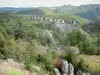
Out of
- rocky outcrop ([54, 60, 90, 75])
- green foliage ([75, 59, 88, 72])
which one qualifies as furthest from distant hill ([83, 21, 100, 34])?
rocky outcrop ([54, 60, 90, 75])

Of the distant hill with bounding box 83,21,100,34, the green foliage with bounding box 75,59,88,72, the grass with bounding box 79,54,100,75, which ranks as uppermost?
the green foliage with bounding box 75,59,88,72

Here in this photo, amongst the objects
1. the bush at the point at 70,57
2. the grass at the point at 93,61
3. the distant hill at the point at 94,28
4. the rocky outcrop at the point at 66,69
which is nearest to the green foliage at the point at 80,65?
the bush at the point at 70,57

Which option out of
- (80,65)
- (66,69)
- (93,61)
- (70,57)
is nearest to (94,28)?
(93,61)

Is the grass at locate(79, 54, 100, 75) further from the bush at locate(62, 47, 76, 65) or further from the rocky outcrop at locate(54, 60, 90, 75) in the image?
the rocky outcrop at locate(54, 60, 90, 75)

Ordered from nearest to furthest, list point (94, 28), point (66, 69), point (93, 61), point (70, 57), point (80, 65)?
point (66, 69) → point (80, 65) → point (70, 57) → point (93, 61) → point (94, 28)

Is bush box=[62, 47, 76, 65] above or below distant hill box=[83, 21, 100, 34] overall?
above

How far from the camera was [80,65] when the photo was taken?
3309 centimetres

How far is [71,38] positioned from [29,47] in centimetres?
3833

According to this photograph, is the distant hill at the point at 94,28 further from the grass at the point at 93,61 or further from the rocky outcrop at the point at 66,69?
the rocky outcrop at the point at 66,69

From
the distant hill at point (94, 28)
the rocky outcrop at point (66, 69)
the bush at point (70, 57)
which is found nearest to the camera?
the rocky outcrop at point (66, 69)

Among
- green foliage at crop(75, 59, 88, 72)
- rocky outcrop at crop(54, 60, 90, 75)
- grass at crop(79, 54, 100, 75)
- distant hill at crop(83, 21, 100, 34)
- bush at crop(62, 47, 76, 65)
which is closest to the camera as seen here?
rocky outcrop at crop(54, 60, 90, 75)

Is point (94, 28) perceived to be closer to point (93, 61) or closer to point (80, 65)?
point (93, 61)

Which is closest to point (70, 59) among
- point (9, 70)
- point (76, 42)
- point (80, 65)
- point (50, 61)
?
point (80, 65)

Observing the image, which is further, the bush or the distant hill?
the distant hill
